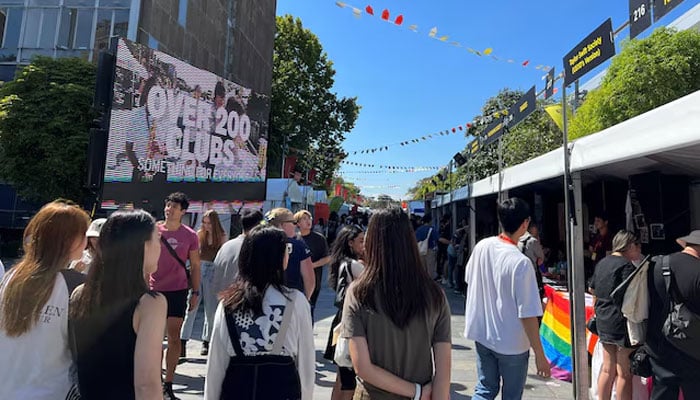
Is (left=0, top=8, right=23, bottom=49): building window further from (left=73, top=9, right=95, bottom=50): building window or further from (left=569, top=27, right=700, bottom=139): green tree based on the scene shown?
(left=569, top=27, right=700, bottom=139): green tree

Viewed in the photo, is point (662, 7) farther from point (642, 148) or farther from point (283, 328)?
point (283, 328)

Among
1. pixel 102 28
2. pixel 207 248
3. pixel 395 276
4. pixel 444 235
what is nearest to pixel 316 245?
pixel 207 248

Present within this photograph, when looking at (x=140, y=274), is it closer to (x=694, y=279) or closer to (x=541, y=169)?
(x=694, y=279)

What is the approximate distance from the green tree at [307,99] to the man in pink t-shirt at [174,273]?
71.5 feet

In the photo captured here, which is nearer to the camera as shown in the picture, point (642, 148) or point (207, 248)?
point (642, 148)

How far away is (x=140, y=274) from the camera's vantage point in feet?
5.09

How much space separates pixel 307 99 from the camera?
26.7 meters

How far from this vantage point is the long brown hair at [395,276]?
165 centimetres

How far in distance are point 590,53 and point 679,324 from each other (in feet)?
7.16

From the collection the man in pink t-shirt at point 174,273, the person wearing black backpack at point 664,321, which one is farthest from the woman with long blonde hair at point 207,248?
the person wearing black backpack at point 664,321

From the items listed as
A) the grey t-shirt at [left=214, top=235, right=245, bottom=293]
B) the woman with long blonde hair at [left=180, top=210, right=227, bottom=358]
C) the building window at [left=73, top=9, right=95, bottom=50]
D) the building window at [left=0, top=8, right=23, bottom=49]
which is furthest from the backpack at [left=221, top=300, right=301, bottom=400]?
the building window at [left=0, top=8, right=23, bottom=49]

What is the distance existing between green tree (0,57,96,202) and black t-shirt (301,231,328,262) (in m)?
9.66

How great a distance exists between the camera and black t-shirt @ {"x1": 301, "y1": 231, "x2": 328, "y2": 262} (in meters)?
4.71

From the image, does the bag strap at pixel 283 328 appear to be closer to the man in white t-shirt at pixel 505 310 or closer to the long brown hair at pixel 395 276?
the long brown hair at pixel 395 276
